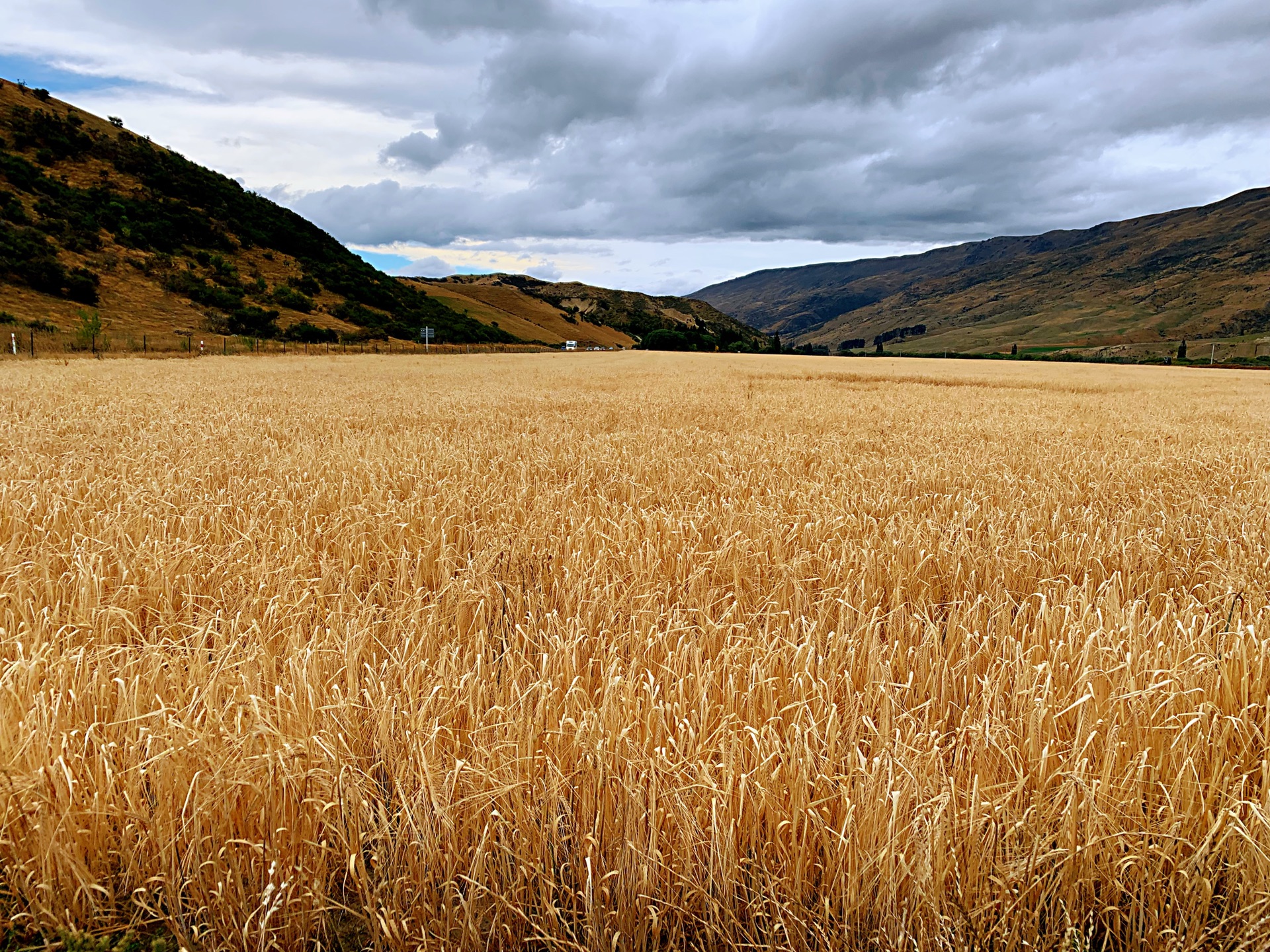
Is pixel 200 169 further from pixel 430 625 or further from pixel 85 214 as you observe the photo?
pixel 430 625

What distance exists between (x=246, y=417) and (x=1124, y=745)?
13.4 meters

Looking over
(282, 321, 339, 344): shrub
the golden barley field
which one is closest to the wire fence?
(282, 321, 339, 344): shrub

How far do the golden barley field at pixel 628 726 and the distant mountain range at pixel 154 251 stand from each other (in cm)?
7003

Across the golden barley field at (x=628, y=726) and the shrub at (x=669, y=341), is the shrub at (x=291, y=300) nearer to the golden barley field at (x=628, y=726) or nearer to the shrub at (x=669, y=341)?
the shrub at (x=669, y=341)

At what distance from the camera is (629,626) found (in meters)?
3.09

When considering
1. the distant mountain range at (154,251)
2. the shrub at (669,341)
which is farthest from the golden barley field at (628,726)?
the shrub at (669,341)

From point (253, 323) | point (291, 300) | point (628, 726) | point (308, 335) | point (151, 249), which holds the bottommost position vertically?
point (628, 726)

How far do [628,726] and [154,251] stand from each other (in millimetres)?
108406

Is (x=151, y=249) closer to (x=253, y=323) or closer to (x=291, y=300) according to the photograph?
(x=291, y=300)

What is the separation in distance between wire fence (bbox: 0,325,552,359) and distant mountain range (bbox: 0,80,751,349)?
317 inches

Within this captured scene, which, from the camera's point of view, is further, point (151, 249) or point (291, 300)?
point (291, 300)

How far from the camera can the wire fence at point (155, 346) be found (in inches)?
1598

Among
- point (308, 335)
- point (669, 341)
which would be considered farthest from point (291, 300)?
point (669, 341)

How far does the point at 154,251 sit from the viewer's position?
8438 centimetres
